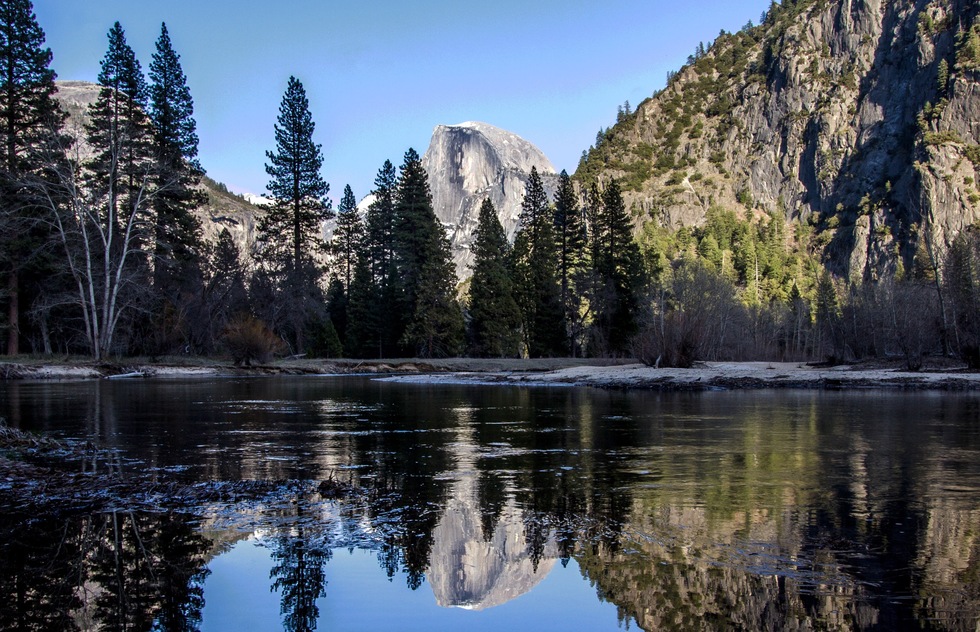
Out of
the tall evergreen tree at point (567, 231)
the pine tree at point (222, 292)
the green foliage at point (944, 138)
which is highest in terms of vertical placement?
the green foliage at point (944, 138)

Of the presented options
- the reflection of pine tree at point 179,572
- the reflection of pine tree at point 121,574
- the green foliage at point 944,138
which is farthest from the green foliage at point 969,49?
the reflection of pine tree at point 121,574

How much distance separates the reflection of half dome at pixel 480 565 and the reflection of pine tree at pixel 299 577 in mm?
803

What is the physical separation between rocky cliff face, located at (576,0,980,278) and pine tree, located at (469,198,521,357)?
9007 centimetres

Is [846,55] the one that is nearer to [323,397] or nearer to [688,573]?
[323,397]

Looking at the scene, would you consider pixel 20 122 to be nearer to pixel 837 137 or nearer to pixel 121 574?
pixel 121 574

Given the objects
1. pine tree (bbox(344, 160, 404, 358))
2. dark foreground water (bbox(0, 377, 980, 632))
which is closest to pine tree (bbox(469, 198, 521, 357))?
pine tree (bbox(344, 160, 404, 358))

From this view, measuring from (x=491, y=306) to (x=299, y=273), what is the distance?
15044 mm

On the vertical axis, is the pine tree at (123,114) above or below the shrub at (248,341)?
above

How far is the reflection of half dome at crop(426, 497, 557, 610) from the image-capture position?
4.75 metres

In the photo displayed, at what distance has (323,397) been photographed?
889 inches

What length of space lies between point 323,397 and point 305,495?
51.3 ft

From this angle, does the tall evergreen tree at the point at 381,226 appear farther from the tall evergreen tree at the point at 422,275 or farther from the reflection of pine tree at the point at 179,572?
the reflection of pine tree at the point at 179,572

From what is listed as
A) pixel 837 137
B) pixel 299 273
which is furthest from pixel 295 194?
pixel 837 137

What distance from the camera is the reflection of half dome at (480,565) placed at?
4.75 m
